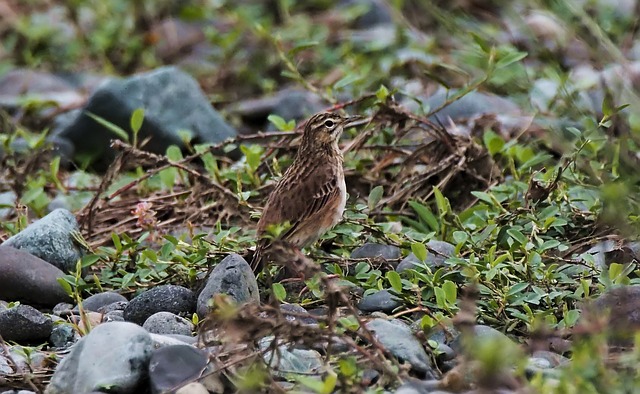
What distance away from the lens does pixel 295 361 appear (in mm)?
4266

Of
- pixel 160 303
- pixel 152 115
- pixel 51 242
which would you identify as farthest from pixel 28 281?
pixel 152 115

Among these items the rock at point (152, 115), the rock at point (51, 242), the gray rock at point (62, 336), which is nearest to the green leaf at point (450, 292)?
the gray rock at point (62, 336)

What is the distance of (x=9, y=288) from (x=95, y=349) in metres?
1.37

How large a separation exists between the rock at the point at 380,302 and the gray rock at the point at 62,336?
4.14 ft

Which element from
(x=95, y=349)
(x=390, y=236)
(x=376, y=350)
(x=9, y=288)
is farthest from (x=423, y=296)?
(x=9, y=288)

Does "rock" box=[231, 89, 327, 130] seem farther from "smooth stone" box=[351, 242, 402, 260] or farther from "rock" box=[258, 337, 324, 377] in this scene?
"rock" box=[258, 337, 324, 377]

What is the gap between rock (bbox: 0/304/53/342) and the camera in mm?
4953

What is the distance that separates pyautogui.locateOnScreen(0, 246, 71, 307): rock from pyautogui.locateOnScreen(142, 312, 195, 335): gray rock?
0.77m

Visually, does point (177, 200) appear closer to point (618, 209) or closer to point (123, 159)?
point (123, 159)

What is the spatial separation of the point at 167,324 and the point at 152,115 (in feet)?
10.7

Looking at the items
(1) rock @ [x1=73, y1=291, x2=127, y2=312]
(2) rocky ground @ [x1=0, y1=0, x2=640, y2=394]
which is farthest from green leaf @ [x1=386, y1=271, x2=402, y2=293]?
(1) rock @ [x1=73, y1=291, x2=127, y2=312]

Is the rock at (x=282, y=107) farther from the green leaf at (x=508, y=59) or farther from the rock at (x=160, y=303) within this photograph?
the rock at (x=160, y=303)

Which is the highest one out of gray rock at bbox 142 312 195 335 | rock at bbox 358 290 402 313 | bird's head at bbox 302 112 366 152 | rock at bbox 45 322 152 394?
bird's head at bbox 302 112 366 152

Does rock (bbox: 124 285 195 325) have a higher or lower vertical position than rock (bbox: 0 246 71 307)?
higher
